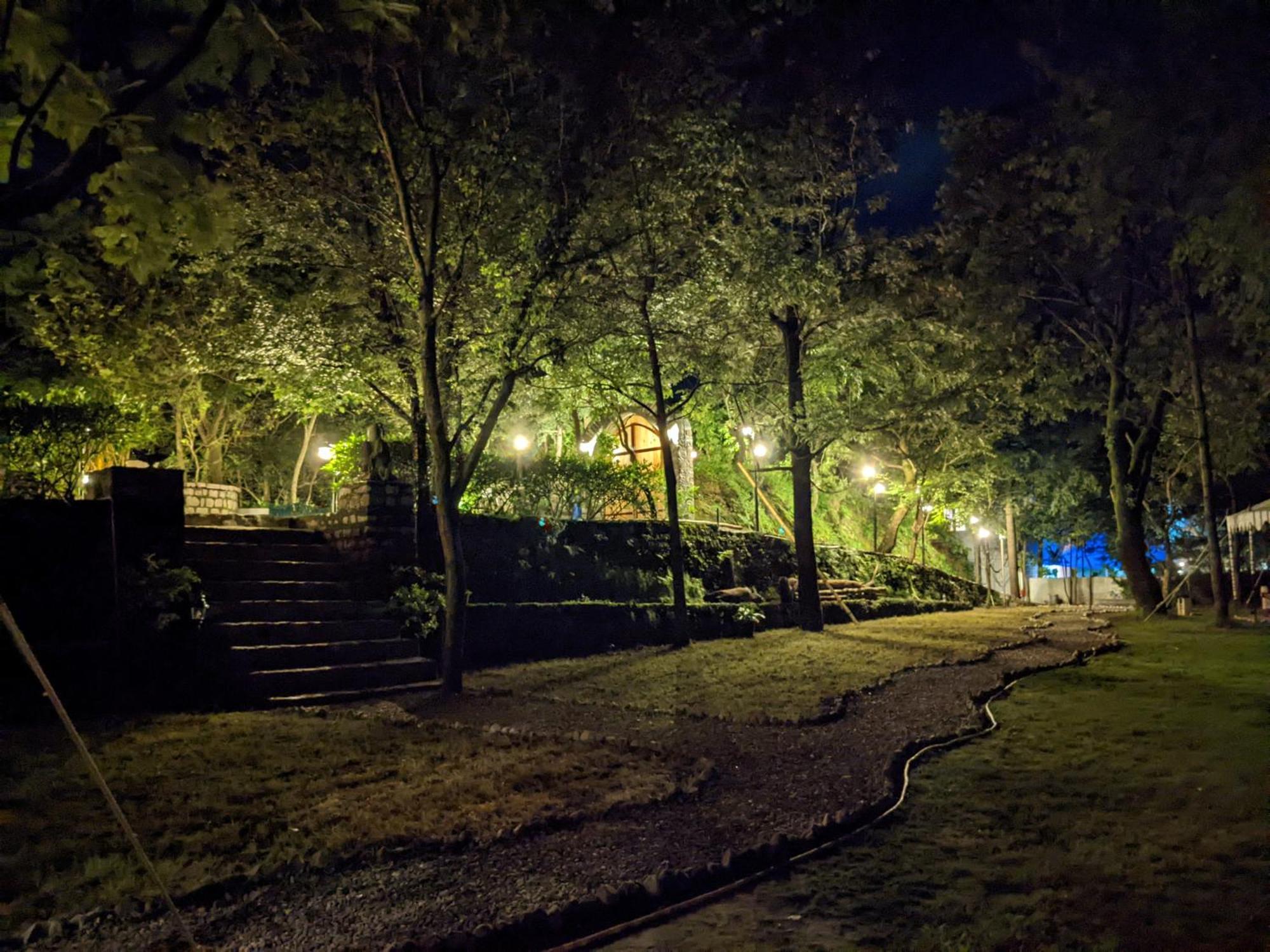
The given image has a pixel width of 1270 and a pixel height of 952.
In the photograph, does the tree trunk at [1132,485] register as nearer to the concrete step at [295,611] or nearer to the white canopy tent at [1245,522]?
the white canopy tent at [1245,522]

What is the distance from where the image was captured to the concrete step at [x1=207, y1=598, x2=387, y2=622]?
32.3 ft

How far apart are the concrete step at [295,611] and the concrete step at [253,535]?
53.2 inches

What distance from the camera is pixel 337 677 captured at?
9.46 metres

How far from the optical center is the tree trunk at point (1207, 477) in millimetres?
16156

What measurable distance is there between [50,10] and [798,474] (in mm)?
14208

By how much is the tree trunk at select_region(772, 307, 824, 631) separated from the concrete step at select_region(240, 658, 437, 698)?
793 cm

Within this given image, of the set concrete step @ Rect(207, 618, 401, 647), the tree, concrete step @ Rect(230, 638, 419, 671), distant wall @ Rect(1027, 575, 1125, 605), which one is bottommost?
distant wall @ Rect(1027, 575, 1125, 605)

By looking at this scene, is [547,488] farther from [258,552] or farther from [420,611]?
[258,552]

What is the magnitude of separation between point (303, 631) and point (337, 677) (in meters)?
0.85

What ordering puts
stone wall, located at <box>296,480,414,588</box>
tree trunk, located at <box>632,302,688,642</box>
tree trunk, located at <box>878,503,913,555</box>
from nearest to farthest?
stone wall, located at <box>296,480,414,588</box>, tree trunk, located at <box>632,302,688,642</box>, tree trunk, located at <box>878,503,913,555</box>

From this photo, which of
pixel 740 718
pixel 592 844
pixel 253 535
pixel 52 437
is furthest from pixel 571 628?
pixel 592 844

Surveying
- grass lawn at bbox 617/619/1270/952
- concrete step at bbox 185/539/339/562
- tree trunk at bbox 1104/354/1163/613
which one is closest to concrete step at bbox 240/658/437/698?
concrete step at bbox 185/539/339/562

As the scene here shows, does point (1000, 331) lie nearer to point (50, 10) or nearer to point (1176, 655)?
point (1176, 655)

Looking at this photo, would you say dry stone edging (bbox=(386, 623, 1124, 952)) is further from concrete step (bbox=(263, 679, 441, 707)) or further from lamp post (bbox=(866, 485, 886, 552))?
lamp post (bbox=(866, 485, 886, 552))
